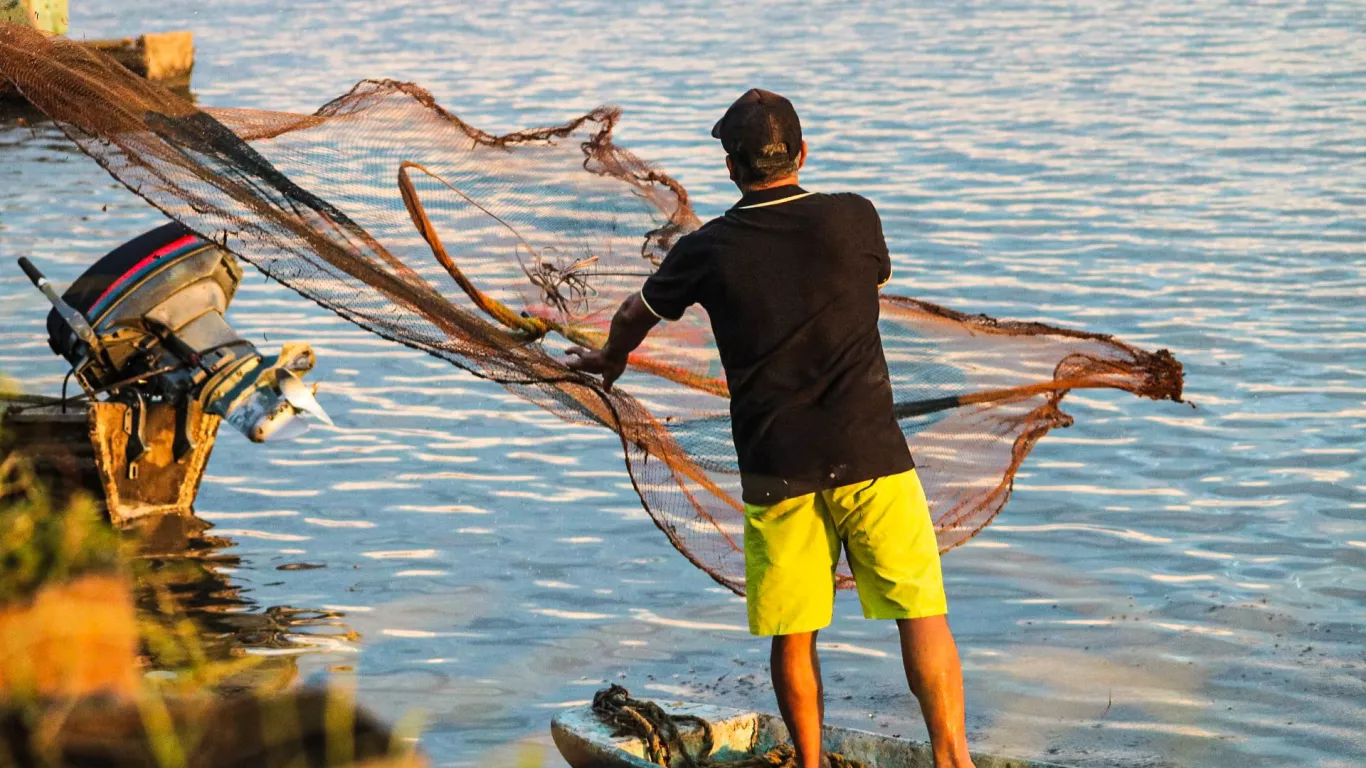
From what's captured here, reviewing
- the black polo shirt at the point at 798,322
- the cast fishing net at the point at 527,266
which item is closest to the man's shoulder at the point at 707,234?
the black polo shirt at the point at 798,322

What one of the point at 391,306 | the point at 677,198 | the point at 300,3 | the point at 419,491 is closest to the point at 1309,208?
the point at 419,491

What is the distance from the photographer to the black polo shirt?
4.30 m

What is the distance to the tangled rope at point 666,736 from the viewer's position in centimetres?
525

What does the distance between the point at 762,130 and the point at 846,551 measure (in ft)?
3.52

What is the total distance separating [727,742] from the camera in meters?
5.45

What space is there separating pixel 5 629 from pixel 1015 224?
9.85 metres

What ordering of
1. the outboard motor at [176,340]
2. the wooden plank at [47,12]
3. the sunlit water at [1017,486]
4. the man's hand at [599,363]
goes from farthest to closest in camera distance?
the wooden plank at [47,12] < the outboard motor at [176,340] < the sunlit water at [1017,486] < the man's hand at [599,363]

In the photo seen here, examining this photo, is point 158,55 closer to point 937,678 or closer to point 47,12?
point 47,12

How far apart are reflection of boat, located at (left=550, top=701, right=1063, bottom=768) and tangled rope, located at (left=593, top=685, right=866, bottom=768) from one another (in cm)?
2

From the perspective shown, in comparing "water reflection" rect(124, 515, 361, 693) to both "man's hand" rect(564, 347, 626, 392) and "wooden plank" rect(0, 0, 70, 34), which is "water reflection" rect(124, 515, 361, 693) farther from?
"wooden plank" rect(0, 0, 70, 34)

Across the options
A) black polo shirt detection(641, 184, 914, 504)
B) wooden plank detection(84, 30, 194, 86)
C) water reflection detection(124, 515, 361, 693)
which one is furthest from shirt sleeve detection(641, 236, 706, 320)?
wooden plank detection(84, 30, 194, 86)

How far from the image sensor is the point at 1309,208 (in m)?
13.7

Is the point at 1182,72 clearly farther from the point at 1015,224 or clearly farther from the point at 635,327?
the point at 635,327

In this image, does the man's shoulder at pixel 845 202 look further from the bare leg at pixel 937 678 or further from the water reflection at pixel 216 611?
the water reflection at pixel 216 611
